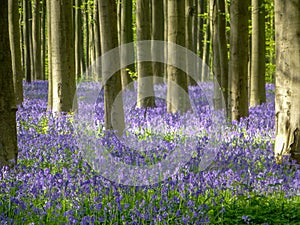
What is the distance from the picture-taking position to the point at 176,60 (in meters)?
13.1

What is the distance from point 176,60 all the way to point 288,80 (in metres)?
5.54

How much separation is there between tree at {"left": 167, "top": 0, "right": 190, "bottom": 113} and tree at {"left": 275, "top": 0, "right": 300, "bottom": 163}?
4.87 m

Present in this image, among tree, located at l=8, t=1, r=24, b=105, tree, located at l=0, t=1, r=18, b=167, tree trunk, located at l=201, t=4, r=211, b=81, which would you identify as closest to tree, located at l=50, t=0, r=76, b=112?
tree, located at l=8, t=1, r=24, b=105

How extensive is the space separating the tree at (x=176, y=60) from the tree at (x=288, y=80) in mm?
4872

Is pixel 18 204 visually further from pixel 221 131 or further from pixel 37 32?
pixel 37 32

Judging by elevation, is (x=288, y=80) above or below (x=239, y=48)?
below

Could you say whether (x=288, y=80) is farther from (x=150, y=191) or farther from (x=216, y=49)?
(x=216, y=49)

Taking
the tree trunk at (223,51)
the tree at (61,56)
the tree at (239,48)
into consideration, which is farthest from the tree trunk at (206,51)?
the tree at (239,48)

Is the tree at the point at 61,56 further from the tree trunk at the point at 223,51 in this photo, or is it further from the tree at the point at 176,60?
the tree trunk at the point at 223,51

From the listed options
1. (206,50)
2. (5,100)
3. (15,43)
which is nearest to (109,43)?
(5,100)

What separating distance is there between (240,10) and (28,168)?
657 centimetres

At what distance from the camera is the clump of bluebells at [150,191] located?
16.5ft

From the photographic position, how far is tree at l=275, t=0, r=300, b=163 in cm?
774

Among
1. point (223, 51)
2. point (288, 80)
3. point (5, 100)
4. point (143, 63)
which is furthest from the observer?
point (143, 63)
